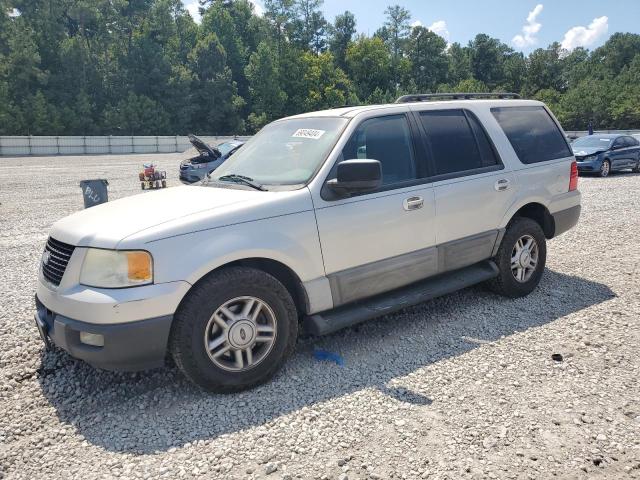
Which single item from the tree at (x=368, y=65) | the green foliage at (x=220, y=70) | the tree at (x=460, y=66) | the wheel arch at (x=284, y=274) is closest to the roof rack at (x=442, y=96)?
the wheel arch at (x=284, y=274)

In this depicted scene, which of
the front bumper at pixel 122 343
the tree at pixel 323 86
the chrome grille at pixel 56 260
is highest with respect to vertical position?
the tree at pixel 323 86

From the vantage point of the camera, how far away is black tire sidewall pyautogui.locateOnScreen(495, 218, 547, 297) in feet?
17.0

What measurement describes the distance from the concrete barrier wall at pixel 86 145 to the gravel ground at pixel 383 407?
31810mm

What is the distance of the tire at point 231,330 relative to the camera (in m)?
3.34

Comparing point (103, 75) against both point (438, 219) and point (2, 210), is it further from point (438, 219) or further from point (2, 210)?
point (438, 219)

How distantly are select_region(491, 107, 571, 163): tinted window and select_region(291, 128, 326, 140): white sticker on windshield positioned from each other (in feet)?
6.87

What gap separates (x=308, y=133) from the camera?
439cm

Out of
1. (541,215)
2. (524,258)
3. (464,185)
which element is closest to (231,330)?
(464,185)

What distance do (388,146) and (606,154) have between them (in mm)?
16548

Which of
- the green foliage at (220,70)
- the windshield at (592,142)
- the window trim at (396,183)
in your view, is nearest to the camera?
the window trim at (396,183)

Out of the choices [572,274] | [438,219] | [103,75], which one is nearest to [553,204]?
[572,274]

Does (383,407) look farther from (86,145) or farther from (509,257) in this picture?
(86,145)

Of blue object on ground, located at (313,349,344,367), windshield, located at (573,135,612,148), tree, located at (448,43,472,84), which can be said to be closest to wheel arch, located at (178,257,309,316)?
blue object on ground, located at (313,349,344,367)

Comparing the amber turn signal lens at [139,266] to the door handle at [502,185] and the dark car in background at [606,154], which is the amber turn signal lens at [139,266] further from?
the dark car in background at [606,154]
